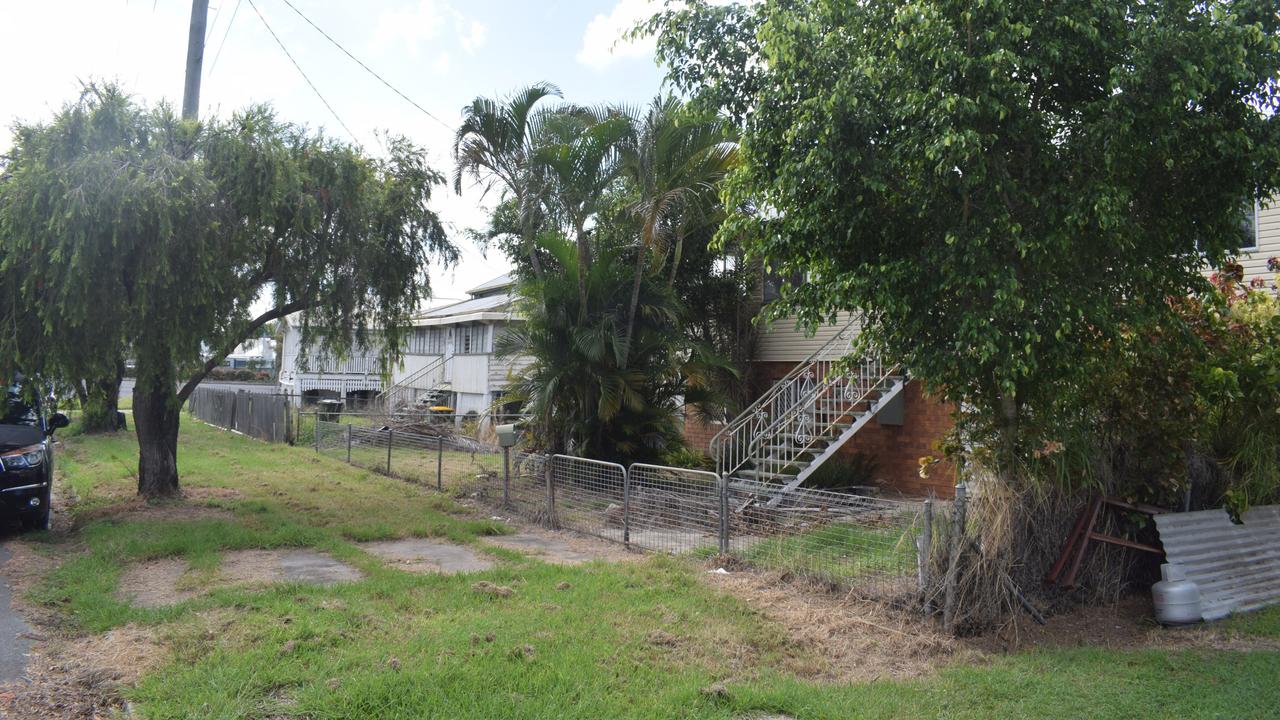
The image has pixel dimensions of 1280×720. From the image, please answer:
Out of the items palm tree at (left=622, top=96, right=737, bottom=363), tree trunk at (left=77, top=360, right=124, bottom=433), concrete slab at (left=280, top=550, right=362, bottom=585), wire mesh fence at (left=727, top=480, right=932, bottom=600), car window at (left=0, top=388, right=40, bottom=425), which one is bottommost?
concrete slab at (left=280, top=550, right=362, bottom=585)

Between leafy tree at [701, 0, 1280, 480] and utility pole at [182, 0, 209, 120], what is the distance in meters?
8.56

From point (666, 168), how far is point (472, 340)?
57.6 ft

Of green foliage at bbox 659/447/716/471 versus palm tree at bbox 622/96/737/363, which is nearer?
palm tree at bbox 622/96/737/363

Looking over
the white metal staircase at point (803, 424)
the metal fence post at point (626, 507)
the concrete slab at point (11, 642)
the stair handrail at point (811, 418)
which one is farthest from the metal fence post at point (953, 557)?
the concrete slab at point (11, 642)

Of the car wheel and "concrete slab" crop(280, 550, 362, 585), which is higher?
the car wheel

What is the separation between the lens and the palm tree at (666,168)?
40.9ft

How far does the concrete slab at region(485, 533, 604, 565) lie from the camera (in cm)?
909

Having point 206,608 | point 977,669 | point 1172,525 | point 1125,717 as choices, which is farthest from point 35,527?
point 1172,525

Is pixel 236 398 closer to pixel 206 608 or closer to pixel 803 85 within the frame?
pixel 206 608

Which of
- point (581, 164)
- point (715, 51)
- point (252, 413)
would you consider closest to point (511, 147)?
point (581, 164)

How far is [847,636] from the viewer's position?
6469 millimetres

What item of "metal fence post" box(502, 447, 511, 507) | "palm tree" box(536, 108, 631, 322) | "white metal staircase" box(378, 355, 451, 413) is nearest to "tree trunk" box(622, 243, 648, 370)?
"palm tree" box(536, 108, 631, 322)

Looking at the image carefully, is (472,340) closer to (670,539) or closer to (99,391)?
(99,391)

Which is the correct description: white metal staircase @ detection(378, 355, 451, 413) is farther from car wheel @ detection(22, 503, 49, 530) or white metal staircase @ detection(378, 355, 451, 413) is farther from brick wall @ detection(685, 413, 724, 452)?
car wheel @ detection(22, 503, 49, 530)
